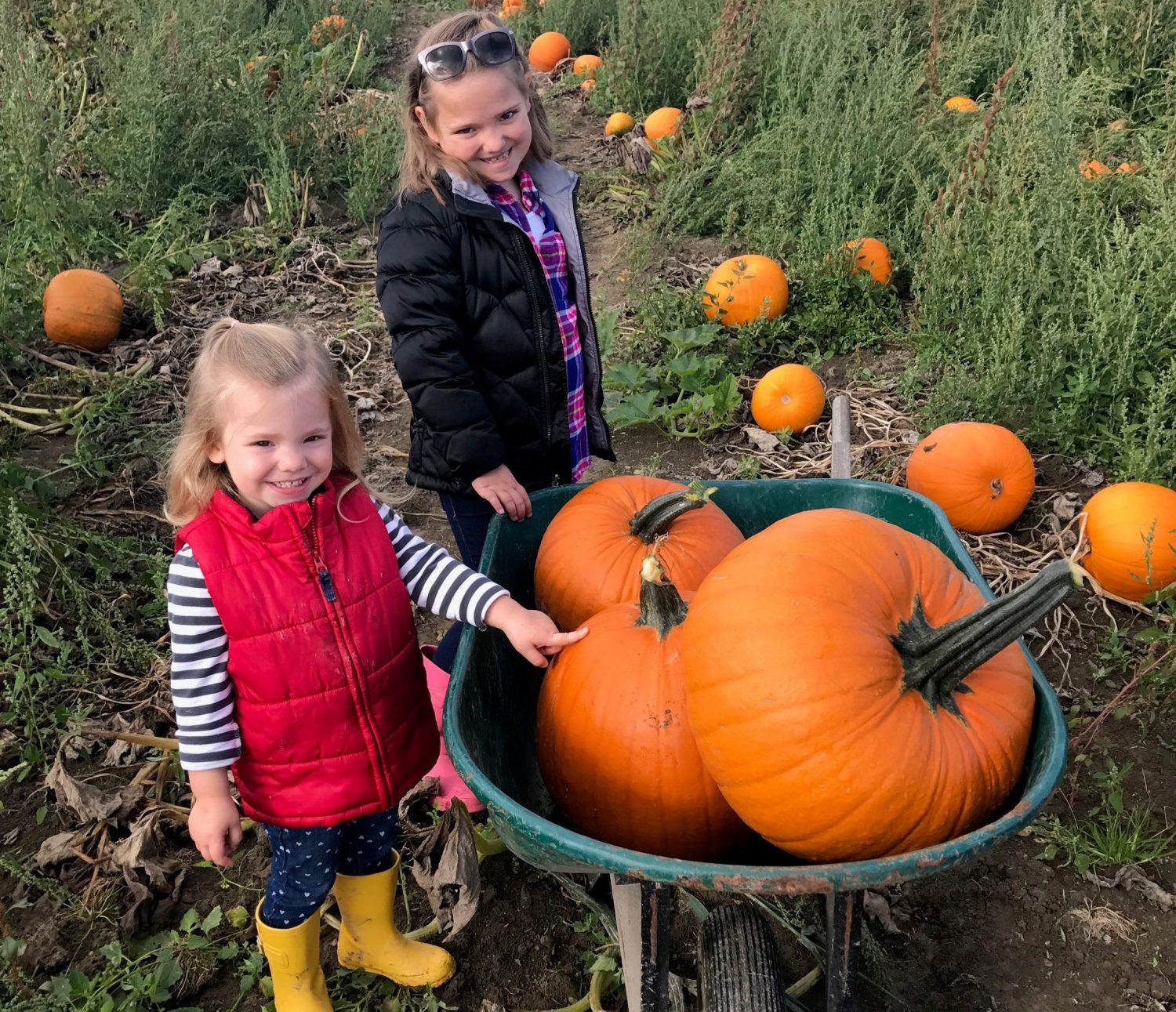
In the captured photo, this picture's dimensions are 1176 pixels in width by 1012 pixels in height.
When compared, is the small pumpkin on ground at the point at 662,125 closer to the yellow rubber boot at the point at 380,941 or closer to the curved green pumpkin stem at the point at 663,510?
the curved green pumpkin stem at the point at 663,510

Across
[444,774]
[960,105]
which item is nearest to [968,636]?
[444,774]

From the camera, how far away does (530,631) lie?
1897mm

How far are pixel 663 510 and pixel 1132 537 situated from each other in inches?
80.6

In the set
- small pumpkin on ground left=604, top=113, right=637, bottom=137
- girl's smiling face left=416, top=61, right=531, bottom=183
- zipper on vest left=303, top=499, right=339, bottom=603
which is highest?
girl's smiling face left=416, top=61, right=531, bottom=183

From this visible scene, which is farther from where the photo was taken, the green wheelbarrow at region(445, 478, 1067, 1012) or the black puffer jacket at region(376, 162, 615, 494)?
the black puffer jacket at region(376, 162, 615, 494)

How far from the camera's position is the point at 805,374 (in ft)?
14.1

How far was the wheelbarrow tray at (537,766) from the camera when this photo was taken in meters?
1.35

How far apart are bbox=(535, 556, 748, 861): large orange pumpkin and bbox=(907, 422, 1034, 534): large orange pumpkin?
81.6 inches

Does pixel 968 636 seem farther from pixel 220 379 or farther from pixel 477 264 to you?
pixel 477 264

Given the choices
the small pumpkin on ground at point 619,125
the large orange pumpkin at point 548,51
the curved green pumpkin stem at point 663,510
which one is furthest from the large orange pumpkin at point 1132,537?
the large orange pumpkin at point 548,51

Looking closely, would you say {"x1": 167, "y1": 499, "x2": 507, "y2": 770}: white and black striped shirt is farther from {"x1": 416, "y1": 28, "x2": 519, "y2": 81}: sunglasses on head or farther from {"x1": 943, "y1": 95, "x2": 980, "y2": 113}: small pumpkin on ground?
{"x1": 943, "y1": 95, "x2": 980, "y2": 113}: small pumpkin on ground

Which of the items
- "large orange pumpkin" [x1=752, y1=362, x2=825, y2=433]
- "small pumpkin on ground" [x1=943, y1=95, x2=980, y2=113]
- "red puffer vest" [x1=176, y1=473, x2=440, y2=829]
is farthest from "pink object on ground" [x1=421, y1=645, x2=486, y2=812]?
"small pumpkin on ground" [x1=943, y1=95, x2=980, y2=113]

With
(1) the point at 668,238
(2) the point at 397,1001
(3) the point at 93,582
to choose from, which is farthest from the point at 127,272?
(2) the point at 397,1001

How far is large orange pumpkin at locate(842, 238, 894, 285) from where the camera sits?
16.0ft
